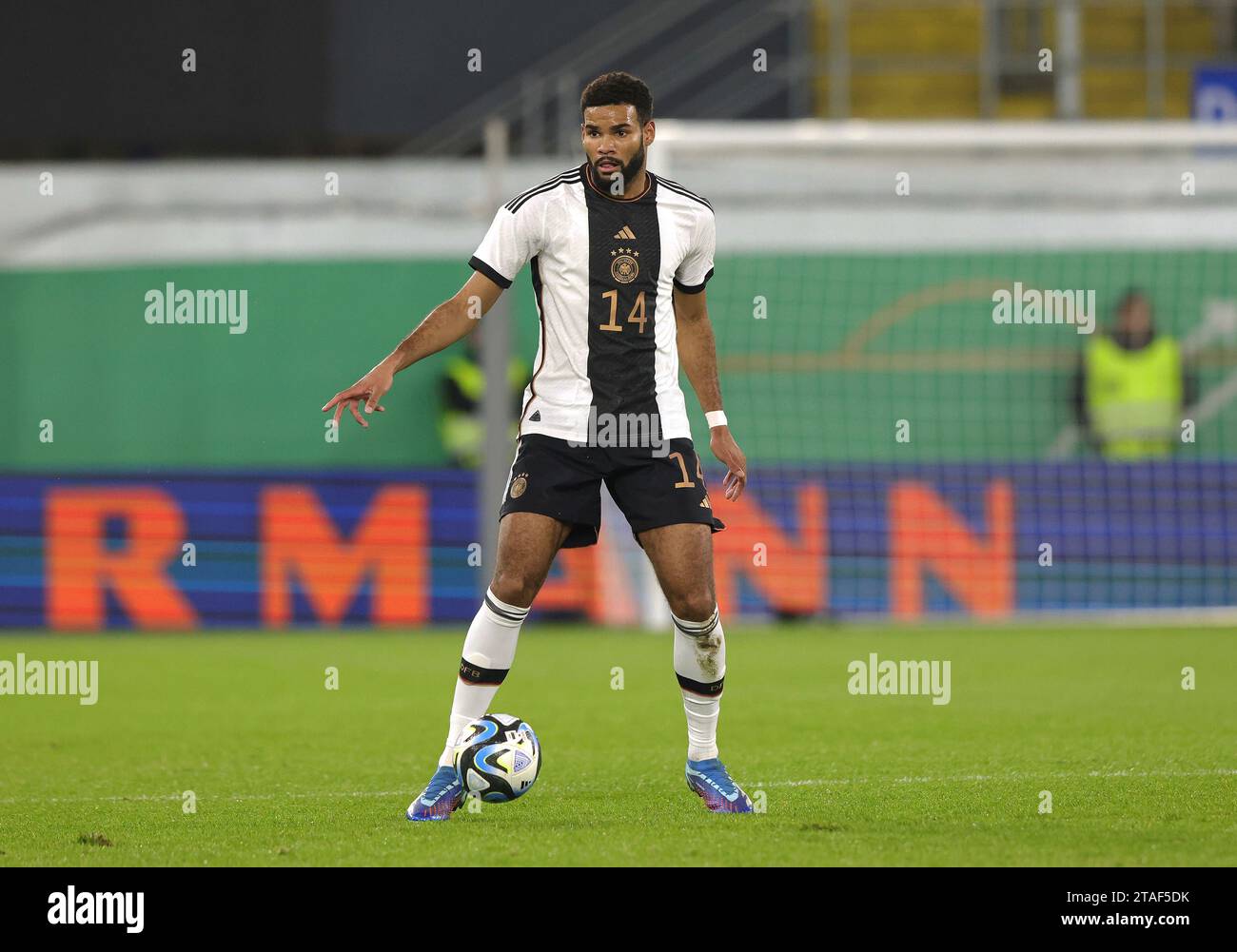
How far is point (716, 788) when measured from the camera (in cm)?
582

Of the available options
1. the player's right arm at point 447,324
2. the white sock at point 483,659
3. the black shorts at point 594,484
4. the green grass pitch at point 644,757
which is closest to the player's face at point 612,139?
the player's right arm at point 447,324

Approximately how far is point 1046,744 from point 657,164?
6.81 m

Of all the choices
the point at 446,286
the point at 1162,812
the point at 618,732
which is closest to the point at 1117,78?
the point at 446,286

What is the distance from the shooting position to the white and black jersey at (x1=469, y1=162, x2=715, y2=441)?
5.70 metres

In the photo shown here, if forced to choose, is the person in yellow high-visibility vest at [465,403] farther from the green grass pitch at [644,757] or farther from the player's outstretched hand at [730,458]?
the player's outstretched hand at [730,458]

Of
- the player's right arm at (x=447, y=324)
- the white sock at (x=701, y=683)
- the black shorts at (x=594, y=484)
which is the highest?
the player's right arm at (x=447, y=324)

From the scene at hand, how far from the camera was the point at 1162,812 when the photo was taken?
5625 millimetres

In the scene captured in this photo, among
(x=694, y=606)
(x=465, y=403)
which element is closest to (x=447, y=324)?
(x=694, y=606)

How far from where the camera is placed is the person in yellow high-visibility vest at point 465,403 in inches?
578

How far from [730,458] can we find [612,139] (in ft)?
3.68

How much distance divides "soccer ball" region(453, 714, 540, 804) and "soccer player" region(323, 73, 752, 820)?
0.08 meters

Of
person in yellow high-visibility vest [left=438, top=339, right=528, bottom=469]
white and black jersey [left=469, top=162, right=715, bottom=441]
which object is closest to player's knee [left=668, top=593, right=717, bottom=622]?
white and black jersey [left=469, top=162, right=715, bottom=441]

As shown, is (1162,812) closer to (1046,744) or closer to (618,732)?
(1046,744)

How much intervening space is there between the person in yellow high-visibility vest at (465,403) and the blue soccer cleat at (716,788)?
8776mm
